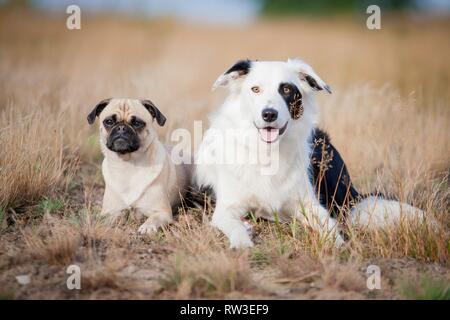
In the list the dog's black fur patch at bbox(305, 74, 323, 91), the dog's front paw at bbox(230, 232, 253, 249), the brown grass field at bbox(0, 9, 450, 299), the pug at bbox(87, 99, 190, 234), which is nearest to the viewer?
the brown grass field at bbox(0, 9, 450, 299)

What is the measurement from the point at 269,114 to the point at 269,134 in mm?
237

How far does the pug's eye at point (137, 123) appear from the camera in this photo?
4918 millimetres

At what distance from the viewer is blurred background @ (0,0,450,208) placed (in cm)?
591

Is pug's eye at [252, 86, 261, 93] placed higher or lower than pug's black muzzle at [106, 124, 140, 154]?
higher

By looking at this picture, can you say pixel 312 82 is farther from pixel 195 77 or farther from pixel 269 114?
pixel 195 77

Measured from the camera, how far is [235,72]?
490 cm

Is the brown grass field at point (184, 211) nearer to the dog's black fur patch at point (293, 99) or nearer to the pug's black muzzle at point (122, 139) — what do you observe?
the pug's black muzzle at point (122, 139)

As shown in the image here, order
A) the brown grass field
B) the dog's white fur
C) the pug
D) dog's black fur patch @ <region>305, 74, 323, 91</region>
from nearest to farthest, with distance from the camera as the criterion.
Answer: the brown grass field, the dog's white fur, dog's black fur patch @ <region>305, 74, 323, 91</region>, the pug

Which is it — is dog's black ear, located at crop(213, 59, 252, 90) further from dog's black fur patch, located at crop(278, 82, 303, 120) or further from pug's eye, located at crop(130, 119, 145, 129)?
pug's eye, located at crop(130, 119, 145, 129)

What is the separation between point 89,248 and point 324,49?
12581mm

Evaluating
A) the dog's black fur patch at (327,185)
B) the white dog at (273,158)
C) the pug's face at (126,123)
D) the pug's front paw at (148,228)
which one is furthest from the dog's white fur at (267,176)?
the pug's face at (126,123)

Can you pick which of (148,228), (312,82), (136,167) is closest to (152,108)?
(136,167)

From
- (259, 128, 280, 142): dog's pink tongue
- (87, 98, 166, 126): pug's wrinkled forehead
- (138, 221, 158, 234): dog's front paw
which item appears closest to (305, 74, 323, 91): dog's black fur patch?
(259, 128, 280, 142): dog's pink tongue

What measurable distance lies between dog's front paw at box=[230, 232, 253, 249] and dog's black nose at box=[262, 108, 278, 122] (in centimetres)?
93
